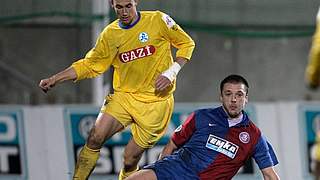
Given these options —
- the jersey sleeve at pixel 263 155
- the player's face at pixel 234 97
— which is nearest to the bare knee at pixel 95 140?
the player's face at pixel 234 97

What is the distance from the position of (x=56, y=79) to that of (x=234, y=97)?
1411 mm

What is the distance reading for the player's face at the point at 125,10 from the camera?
7.98m

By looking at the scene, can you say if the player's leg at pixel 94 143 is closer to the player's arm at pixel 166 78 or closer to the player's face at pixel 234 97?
the player's arm at pixel 166 78

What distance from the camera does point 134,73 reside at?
8336 mm

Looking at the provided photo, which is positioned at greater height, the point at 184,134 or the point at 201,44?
the point at 184,134

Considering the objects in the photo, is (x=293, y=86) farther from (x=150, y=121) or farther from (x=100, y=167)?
(x=150, y=121)

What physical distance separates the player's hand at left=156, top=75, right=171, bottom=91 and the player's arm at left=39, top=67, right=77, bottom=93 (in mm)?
813

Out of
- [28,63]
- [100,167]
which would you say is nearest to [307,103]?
[100,167]

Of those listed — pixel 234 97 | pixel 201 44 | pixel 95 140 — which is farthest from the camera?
pixel 201 44

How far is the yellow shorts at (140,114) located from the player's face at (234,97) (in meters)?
0.90

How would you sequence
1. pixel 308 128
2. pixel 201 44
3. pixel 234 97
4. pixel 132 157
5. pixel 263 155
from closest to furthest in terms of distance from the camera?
pixel 234 97
pixel 263 155
pixel 132 157
pixel 308 128
pixel 201 44

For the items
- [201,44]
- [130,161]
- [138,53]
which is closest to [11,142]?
[130,161]

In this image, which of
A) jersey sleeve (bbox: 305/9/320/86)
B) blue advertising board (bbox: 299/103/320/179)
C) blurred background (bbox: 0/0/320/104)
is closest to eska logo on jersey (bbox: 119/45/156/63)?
jersey sleeve (bbox: 305/9/320/86)

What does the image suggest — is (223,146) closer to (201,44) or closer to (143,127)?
(143,127)
